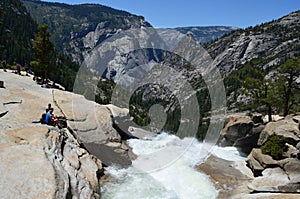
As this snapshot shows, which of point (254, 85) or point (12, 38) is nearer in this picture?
point (254, 85)

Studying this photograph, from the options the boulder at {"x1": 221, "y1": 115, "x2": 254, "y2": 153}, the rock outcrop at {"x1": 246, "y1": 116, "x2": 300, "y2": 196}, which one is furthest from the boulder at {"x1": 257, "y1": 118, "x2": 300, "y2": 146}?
the boulder at {"x1": 221, "y1": 115, "x2": 254, "y2": 153}

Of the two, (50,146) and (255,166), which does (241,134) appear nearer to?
(255,166)

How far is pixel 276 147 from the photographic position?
1056 inches

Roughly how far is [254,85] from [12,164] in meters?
43.3

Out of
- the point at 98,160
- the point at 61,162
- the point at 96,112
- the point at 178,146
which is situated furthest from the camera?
the point at 178,146

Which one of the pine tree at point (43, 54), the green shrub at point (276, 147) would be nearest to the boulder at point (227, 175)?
the green shrub at point (276, 147)

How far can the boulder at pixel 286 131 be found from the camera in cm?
2807

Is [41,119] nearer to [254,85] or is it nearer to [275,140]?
[275,140]

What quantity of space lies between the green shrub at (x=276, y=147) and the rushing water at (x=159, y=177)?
7.17 meters

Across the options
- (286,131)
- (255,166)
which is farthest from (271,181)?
(286,131)

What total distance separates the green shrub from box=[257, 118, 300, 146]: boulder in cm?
87

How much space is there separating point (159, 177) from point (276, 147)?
40.3 ft

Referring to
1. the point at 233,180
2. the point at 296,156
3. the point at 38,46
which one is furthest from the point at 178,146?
the point at 38,46

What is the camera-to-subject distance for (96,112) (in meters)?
30.7
